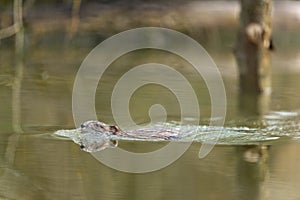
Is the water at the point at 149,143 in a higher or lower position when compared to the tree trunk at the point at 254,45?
lower

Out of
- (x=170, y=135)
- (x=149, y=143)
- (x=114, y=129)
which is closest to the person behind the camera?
(x=149, y=143)

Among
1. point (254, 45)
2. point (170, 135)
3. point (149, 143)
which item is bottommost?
point (149, 143)

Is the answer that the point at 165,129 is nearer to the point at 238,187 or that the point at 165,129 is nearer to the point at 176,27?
the point at 238,187

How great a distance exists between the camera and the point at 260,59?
9.36 metres

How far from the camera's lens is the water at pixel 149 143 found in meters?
5.36

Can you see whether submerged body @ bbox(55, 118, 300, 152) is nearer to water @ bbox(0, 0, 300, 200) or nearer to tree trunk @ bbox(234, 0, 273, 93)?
water @ bbox(0, 0, 300, 200)

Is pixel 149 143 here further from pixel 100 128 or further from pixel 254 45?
pixel 254 45

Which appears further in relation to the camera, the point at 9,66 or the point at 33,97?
the point at 9,66

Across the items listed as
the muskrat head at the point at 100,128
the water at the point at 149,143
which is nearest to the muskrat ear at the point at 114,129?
the muskrat head at the point at 100,128

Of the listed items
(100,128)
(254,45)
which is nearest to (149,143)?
(100,128)

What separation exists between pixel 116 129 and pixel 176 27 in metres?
8.35

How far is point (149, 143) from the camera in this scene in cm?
677

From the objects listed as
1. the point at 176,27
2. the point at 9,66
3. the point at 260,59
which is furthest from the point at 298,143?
the point at 176,27

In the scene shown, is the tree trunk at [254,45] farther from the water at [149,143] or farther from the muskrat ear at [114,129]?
the muskrat ear at [114,129]
